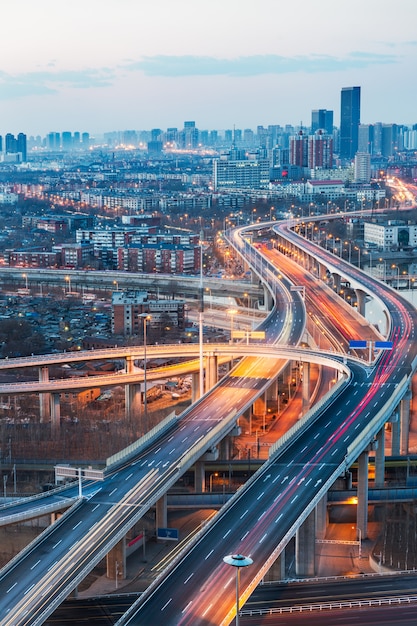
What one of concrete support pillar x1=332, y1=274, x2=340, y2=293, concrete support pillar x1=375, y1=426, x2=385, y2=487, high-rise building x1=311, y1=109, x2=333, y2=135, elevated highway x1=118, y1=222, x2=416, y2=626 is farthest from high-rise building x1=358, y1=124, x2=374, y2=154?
concrete support pillar x1=375, y1=426, x2=385, y2=487

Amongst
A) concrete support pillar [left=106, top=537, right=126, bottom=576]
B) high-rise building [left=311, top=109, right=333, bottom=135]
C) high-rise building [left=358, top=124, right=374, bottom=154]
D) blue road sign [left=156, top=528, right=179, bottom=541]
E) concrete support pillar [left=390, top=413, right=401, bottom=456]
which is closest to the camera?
concrete support pillar [left=106, top=537, right=126, bottom=576]

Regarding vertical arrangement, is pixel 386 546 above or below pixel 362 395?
below

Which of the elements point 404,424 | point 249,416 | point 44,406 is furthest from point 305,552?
point 44,406

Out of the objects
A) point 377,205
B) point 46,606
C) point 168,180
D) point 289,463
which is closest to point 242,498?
point 289,463

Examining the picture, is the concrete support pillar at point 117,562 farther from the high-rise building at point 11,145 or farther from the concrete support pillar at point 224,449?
the high-rise building at point 11,145

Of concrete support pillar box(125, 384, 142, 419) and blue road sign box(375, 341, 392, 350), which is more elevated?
blue road sign box(375, 341, 392, 350)

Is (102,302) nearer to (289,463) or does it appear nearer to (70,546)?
(289,463)

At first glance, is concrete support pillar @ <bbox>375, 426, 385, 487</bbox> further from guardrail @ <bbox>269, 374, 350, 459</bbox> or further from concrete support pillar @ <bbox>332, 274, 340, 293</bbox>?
concrete support pillar @ <bbox>332, 274, 340, 293</bbox>
